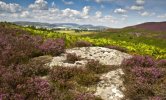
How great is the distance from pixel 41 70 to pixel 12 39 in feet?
15.9

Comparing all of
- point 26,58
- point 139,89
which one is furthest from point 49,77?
point 139,89

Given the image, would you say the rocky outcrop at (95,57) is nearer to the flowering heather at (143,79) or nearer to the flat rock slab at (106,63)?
the flat rock slab at (106,63)

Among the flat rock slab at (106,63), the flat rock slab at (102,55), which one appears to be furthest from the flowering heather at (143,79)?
the flat rock slab at (102,55)

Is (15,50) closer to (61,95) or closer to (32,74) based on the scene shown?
(32,74)

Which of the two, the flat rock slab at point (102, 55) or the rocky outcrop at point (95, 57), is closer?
the rocky outcrop at point (95, 57)

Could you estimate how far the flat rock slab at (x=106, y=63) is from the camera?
30.1 feet

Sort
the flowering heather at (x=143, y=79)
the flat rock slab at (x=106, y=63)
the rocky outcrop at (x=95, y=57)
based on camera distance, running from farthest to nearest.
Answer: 1. the rocky outcrop at (x=95, y=57)
2. the flat rock slab at (x=106, y=63)
3. the flowering heather at (x=143, y=79)

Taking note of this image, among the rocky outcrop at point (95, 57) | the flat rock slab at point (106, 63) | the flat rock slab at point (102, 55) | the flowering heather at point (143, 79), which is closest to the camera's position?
the flowering heather at point (143, 79)

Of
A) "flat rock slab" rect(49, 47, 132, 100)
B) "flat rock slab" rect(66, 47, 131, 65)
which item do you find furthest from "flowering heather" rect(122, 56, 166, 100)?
"flat rock slab" rect(66, 47, 131, 65)

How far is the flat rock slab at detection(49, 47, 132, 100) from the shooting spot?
917 centimetres

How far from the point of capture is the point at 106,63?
12.4 meters

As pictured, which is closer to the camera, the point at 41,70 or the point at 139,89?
the point at 139,89

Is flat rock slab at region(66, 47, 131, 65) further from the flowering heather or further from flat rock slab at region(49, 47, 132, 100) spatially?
the flowering heather

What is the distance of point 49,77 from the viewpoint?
33.1 ft
